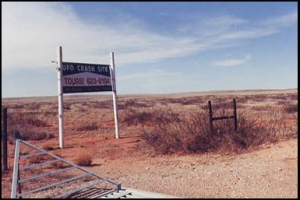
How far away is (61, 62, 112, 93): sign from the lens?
12.8 metres

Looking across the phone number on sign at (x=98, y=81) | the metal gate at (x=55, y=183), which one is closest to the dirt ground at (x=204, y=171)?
the metal gate at (x=55, y=183)

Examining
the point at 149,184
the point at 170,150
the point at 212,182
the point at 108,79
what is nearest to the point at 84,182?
the point at 149,184

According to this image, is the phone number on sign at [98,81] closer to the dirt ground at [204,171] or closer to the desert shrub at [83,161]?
the dirt ground at [204,171]

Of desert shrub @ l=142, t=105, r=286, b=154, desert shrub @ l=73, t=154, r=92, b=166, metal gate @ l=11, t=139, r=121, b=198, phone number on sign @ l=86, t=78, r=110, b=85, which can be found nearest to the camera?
metal gate @ l=11, t=139, r=121, b=198

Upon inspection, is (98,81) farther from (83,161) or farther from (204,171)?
(204,171)

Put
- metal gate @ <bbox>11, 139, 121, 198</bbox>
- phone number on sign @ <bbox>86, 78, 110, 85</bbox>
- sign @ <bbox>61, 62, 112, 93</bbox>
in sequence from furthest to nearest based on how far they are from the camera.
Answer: phone number on sign @ <bbox>86, 78, 110, 85</bbox> → sign @ <bbox>61, 62, 112, 93</bbox> → metal gate @ <bbox>11, 139, 121, 198</bbox>

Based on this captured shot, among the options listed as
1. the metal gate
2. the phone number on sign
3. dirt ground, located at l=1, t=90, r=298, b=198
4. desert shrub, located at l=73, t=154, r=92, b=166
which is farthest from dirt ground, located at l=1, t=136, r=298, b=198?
the phone number on sign

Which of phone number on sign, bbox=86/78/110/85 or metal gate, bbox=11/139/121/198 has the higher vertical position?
phone number on sign, bbox=86/78/110/85

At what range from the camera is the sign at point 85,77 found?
12.8 metres

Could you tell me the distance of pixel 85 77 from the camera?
1360cm

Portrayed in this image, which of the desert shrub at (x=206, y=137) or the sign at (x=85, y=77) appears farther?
the sign at (x=85, y=77)

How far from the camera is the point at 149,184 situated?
23.5 ft

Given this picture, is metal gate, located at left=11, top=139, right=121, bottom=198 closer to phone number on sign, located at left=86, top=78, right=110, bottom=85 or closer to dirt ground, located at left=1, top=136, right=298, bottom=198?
dirt ground, located at left=1, top=136, right=298, bottom=198

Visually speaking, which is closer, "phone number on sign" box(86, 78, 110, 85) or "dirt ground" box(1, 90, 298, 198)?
"dirt ground" box(1, 90, 298, 198)
